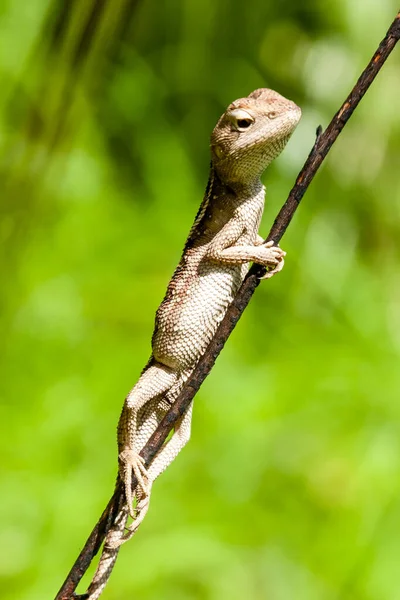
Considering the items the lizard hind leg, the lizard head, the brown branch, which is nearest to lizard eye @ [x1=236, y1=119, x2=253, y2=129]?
the lizard head

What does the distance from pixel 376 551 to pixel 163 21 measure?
4.45 feet

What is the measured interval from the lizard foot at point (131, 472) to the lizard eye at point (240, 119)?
20.3 inches

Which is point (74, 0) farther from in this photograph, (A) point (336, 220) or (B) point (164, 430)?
(B) point (164, 430)

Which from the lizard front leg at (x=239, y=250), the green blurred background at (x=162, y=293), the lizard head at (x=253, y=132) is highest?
the lizard head at (x=253, y=132)

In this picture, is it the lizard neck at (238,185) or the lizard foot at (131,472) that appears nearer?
the lizard foot at (131,472)

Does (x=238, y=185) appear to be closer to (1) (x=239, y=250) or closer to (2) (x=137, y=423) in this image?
(1) (x=239, y=250)

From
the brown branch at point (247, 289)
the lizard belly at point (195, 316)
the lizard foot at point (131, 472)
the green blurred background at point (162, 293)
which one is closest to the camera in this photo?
the brown branch at point (247, 289)

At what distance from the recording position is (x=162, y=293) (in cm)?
197

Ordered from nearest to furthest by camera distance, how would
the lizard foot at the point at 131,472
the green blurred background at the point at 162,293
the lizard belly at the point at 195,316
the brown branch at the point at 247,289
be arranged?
the brown branch at the point at 247,289 < the lizard foot at the point at 131,472 < the lizard belly at the point at 195,316 < the green blurred background at the point at 162,293

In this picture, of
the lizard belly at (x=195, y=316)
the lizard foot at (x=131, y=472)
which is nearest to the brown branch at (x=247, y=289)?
the lizard foot at (x=131, y=472)

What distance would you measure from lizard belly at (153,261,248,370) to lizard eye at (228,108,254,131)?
219mm

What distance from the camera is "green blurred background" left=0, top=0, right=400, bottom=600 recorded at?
70.2 inches

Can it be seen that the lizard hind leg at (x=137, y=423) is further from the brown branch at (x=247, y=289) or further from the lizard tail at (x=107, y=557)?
the brown branch at (x=247, y=289)

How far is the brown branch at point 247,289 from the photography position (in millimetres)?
910
